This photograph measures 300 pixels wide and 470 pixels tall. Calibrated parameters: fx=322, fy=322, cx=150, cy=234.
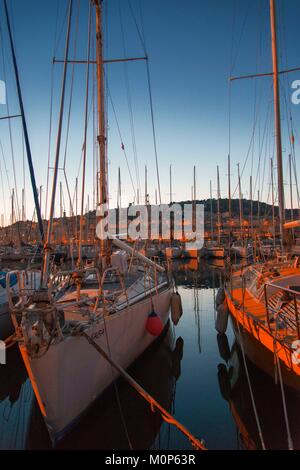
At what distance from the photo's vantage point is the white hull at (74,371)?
17.5ft

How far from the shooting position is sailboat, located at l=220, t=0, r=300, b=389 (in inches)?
227

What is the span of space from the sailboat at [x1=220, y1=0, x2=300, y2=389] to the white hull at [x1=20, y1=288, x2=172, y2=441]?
3005mm

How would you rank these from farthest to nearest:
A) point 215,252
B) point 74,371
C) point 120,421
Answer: point 215,252, point 120,421, point 74,371

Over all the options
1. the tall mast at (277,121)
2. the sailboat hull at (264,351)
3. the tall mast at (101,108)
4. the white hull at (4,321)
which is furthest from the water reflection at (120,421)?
the tall mast at (277,121)

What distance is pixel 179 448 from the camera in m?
5.59

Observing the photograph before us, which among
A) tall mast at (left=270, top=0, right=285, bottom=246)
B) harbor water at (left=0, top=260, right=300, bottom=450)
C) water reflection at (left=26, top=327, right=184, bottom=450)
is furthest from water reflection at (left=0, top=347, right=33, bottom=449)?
tall mast at (left=270, top=0, right=285, bottom=246)

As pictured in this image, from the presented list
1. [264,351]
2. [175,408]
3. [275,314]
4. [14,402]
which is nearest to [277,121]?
[275,314]

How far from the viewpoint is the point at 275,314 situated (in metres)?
6.58

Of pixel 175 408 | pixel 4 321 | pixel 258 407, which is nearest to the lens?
pixel 258 407

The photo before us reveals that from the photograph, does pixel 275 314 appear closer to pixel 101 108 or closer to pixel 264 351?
pixel 264 351

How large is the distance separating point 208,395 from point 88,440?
3.11 metres

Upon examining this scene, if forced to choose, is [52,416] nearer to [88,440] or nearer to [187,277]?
[88,440]

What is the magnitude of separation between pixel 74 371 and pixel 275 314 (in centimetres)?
409
